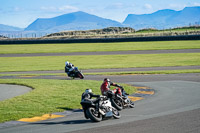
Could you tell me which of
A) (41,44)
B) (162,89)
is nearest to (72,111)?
(162,89)

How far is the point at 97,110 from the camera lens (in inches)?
519

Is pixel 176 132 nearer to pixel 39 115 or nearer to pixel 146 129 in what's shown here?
pixel 146 129

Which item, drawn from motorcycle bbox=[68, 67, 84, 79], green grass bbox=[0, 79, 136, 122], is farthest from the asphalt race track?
motorcycle bbox=[68, 67, 84, 79]

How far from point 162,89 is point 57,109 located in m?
8.17

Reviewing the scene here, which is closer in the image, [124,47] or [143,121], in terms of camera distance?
[143,121]

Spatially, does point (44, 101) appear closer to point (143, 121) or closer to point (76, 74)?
point (143, 121)

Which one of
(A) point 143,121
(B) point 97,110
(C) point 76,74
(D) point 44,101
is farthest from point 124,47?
(A) point 143,121

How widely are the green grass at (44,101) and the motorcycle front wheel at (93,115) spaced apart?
2.84m

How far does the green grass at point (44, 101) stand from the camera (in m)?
15.2

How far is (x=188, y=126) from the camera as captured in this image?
11.9 m

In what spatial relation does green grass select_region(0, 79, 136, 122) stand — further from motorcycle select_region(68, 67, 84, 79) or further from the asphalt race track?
motorcycle select_region(68, 67, 84, 79)

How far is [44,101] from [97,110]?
17.8 feet

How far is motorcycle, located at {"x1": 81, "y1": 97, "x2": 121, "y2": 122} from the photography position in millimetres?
12969

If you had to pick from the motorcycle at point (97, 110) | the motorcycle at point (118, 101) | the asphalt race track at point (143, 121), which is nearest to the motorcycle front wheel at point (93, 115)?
the motorcycle at point (97, 110)
